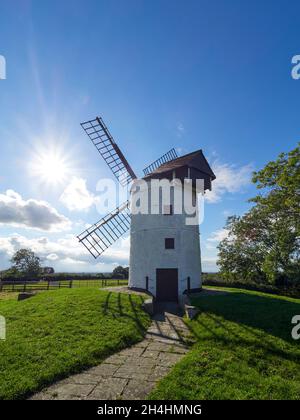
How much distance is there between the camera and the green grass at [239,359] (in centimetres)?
564

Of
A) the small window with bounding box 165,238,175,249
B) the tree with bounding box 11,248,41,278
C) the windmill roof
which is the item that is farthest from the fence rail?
the tree with bounding box 11,248,41,278

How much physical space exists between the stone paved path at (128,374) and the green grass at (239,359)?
46 cm

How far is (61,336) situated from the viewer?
866 centimetres

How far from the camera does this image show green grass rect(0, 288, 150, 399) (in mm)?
6185

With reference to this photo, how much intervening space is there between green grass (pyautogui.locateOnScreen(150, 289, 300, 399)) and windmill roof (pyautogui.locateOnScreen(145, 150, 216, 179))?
34.4 ft

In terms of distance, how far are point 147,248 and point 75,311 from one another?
24.1 ft

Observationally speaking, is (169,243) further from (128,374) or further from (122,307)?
(128,374)

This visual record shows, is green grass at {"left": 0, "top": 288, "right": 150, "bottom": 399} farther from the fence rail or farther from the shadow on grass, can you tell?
the fence rail

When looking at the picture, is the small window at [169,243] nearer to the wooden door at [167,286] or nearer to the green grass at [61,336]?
the wooden door at [167,286]

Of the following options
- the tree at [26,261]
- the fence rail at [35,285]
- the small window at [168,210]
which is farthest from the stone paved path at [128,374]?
the tree at [26,261]

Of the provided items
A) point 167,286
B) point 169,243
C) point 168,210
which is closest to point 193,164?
point 168,210

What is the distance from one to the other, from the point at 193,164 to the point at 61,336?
14.4 metres

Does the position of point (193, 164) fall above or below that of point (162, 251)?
above
